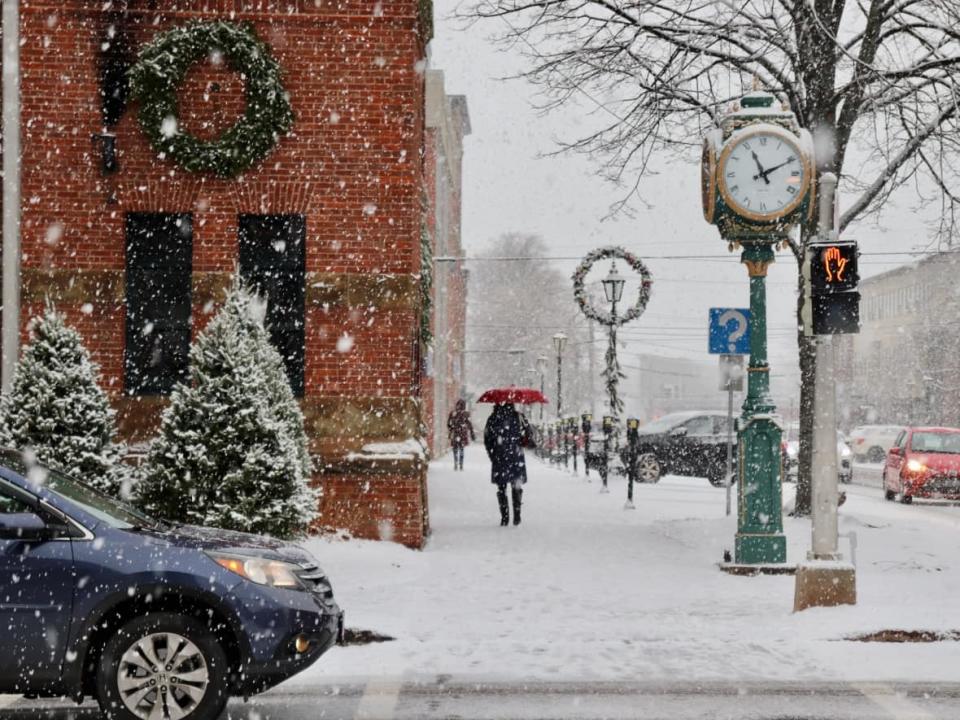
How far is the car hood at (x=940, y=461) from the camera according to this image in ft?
92.6

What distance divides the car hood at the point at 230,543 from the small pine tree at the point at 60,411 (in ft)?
16.3

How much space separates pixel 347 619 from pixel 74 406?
3790mm

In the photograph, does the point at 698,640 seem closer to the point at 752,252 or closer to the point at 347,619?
the point at 347,619

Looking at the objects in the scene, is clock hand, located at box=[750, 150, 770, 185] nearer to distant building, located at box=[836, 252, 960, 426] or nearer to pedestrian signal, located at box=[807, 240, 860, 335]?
pedestrian signal, located at box=[807, 240, 860, 335]

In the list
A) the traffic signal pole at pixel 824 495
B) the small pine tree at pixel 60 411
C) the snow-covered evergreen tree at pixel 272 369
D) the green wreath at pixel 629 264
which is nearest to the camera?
the traffic signal pole at pixel 824 495

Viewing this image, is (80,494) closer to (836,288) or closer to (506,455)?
(836,288)

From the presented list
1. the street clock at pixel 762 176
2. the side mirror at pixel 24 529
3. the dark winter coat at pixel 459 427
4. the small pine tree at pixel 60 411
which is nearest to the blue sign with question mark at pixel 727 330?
the street clock at pixel 762 176

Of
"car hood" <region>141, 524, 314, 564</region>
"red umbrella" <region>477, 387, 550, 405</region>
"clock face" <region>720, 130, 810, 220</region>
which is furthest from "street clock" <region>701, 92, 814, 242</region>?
"car hood" <region>141, 524, 314, 564</region>

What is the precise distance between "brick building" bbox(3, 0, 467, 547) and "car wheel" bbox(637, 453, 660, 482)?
662 inches

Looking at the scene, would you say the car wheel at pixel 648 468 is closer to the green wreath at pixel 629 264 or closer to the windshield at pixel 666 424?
the windshield at pixel 666 424

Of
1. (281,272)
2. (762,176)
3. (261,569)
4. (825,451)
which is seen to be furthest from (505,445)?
(261,569)

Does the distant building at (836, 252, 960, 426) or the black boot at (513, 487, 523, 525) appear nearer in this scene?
the black boot at (513, 487, 523, 525)

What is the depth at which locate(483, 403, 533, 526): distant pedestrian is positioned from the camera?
18.5m

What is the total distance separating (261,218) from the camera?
1538 centimetres
